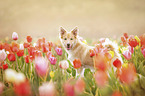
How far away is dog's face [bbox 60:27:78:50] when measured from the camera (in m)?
4.95

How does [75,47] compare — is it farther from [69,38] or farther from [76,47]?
[69,38]

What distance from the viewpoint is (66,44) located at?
4961mm

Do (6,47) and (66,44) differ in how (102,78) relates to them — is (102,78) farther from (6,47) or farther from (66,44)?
(66,44)

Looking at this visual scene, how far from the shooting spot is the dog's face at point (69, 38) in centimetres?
495

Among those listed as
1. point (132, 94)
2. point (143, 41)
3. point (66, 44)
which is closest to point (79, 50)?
point (66, 44)

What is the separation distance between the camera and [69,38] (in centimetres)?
510

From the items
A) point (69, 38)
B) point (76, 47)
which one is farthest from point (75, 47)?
point (69, 38)

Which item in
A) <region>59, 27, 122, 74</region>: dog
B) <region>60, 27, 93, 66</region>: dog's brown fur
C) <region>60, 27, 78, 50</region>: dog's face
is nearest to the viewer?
<region>59, 27, 122, 74</region>: dog

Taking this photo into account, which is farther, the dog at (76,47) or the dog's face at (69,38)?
the dog's face at (69,38)

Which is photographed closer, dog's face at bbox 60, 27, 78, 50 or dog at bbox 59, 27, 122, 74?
dog at bbox 59, 27, 122, 74

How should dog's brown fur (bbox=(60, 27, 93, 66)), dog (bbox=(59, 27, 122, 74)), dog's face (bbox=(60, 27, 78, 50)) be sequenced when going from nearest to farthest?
1. dog (bbox=(59, 27, 122, 74))
2. dog's brown fur (bbox=(60, 27, 93, 66))
3. dog's face (bbox=(60, 27, 78, 50))

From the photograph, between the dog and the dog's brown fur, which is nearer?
the dog

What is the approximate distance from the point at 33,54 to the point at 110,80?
4.43ft

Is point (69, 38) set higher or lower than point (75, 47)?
higher
